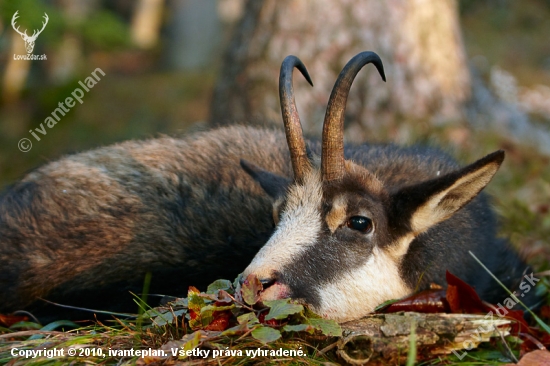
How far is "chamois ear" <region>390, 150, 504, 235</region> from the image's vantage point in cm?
377

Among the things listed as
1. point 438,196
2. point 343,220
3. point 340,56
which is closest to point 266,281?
point 343,220

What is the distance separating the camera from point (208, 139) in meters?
5.60

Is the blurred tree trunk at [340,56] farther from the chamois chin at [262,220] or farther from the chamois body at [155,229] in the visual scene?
the chamois body at [155,229]

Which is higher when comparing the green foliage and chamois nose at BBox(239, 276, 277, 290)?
the green foliage

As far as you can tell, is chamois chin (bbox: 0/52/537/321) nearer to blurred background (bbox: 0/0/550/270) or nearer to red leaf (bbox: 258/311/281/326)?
red leaf (bbox: 258/311/281/326)

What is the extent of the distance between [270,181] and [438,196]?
47.1 inches

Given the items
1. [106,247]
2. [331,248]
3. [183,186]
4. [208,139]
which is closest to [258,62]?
[208,139]

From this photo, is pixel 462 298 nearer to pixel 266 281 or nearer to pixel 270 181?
pixel 266 281

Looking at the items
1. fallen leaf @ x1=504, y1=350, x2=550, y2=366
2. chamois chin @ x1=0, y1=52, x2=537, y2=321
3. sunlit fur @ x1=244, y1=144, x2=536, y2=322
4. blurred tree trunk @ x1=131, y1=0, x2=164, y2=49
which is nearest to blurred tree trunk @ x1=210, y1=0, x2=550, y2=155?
chamois chin @ x1=0, y1=52, x2=537, y2=321

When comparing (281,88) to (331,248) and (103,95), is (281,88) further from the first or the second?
(103,95)

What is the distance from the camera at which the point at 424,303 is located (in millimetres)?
4082

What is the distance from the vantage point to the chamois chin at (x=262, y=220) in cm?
388

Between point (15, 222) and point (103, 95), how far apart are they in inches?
512

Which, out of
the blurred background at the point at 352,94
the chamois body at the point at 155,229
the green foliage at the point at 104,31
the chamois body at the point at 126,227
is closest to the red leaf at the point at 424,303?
the chamois body at the point at 155,229
